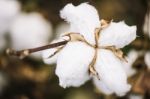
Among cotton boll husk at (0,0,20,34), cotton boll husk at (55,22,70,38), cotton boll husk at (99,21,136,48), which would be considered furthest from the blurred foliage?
cotton boll husk at (99,21,136,48)

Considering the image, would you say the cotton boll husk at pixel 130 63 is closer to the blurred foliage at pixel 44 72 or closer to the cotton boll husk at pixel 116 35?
the blurred foliage at pixel 44 72

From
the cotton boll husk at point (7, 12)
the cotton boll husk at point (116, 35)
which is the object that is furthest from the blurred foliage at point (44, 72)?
the cotton boll husk at point (116, 35)

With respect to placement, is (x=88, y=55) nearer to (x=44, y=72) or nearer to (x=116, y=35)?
(x=116, y=35)

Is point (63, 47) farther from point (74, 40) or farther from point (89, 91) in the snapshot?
point (89, 91)

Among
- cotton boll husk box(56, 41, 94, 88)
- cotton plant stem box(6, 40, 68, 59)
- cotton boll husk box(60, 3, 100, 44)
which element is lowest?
cotton boll husk box(56, 41, 94, 88)

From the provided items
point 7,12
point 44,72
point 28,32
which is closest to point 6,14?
point 7,12

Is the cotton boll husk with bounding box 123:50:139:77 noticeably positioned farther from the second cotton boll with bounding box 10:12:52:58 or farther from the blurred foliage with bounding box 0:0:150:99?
the second cotton boll with bounding box 10:12:52:58
